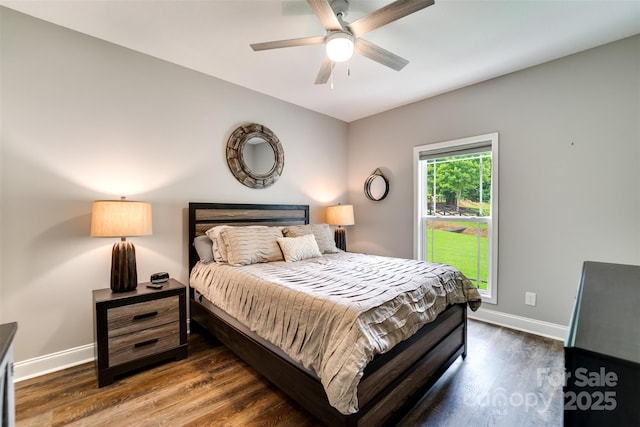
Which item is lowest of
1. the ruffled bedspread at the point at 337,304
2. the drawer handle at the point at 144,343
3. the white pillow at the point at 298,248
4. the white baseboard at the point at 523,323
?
the white baseboard at the point at 523,323

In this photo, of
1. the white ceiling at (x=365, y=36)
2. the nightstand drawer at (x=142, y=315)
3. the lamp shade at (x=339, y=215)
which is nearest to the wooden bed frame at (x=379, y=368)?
the nightstand drawer at (x=142, y=315)

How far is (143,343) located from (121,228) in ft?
3.00

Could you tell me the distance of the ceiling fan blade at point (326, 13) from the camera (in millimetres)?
1622

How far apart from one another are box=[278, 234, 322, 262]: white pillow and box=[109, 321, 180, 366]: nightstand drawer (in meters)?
1.14

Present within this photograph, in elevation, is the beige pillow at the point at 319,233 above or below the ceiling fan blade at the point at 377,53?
below

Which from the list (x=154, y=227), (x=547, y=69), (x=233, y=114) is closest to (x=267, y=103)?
(x=233, y=114)

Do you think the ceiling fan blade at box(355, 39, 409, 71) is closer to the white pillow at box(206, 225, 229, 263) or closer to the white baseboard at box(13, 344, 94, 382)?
the white pillow at box(206, 225, 229, 263)

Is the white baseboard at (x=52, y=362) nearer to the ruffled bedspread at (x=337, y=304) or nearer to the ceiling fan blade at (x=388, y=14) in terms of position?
the ruffled bedspread at (x=337, y=304)

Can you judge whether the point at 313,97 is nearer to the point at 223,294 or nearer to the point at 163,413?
the point at 223,294

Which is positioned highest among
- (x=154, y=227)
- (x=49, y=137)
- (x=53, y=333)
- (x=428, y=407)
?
(x=49, y=137)

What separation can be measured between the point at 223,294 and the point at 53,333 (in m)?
1.36

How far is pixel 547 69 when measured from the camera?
2773 mm

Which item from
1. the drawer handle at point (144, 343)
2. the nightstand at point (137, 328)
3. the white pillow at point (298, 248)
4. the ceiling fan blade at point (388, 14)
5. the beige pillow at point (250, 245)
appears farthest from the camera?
the white pillow at point (298, 248)

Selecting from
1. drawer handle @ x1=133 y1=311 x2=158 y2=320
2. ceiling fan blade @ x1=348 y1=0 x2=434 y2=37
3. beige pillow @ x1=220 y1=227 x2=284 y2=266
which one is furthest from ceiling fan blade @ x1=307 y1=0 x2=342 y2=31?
drawer handle @ x1=133 y1=311 x2=158 y2=320
